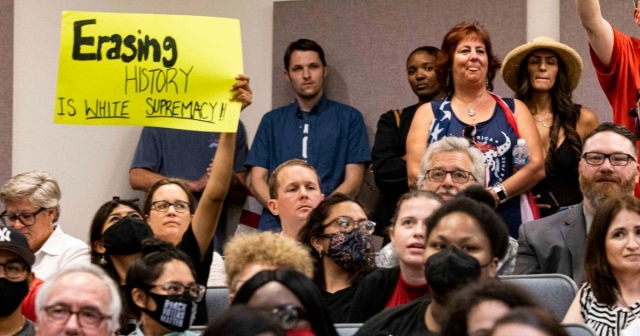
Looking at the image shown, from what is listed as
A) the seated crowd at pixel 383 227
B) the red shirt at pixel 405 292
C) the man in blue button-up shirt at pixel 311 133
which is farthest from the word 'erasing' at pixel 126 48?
the man in blue button-up shirt at pixel 311 133

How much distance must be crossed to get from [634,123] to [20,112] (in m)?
3.31

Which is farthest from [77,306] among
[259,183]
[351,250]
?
[259,183]

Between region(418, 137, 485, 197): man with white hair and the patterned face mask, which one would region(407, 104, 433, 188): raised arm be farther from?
the patterned face mask

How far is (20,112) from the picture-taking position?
21.7 ft

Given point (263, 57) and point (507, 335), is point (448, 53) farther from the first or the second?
point (507, 335)

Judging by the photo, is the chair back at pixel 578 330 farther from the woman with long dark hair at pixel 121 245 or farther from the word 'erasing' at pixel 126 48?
the word 'erasing' at pixel 126 48

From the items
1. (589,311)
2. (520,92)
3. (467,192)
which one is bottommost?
(589,311)

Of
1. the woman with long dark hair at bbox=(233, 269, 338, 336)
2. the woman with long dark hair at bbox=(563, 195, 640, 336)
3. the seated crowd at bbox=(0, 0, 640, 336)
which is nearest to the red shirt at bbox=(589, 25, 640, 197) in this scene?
the seated crowd at bbox=(0, 0, 640, 336)

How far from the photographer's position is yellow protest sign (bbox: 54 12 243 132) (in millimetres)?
4633

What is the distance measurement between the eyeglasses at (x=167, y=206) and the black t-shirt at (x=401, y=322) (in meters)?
1.72

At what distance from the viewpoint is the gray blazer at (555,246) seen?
448 cm

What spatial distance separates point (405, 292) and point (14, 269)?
4.34 feet

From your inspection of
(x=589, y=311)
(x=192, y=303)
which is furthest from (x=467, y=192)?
(x=192, y=303)

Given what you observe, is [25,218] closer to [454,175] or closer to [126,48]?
[126,48]
